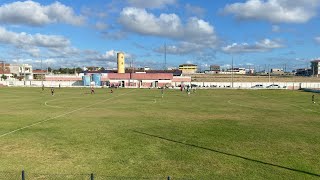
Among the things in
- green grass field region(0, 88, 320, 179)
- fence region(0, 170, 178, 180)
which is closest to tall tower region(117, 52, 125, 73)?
green grass field region(0, 88, 320, 179)

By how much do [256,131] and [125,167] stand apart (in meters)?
13.6

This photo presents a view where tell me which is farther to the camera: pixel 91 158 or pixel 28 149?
pixel 28 149

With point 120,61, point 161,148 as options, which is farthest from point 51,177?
point 120,61

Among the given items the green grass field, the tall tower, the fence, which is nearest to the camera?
the fence

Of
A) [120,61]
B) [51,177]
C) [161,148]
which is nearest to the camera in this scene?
[51,177]

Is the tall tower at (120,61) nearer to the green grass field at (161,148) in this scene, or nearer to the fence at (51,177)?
the green grass field at (161,148)

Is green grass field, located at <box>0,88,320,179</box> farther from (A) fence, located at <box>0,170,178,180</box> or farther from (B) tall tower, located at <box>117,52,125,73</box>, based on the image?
(B) tall tower, located at <box>117,52,125,73</box>

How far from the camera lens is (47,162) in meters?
16.5

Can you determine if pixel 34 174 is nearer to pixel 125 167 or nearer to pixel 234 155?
pixel 125 167

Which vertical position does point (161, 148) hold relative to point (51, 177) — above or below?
above

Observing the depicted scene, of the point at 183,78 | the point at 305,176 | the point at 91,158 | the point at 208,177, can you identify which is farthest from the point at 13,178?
the point at 183,78

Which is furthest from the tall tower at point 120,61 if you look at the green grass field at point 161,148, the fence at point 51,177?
the fence at point 51,177

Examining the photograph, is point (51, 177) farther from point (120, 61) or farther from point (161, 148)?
point (120, 61)

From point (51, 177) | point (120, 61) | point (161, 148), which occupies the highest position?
point (120, 61)
